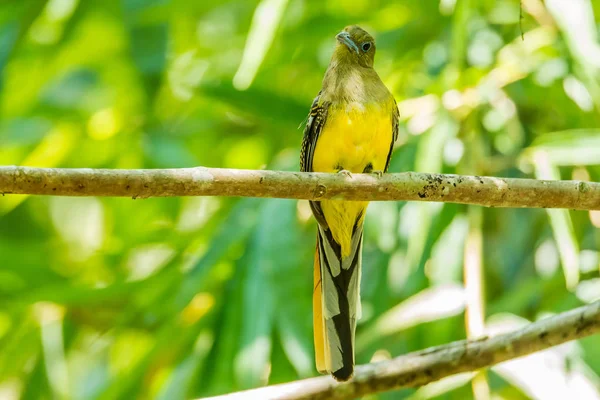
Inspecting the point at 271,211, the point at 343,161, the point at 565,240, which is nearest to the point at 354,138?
the point at 343,161

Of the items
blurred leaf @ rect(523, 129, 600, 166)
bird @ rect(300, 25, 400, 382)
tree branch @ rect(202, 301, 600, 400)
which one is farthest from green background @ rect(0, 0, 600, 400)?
tree branch @ rect(202, 301, 600, 400)

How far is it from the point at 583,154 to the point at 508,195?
4.31 feet

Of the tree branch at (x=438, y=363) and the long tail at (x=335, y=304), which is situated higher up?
the tree branch at (x=438, y=363)

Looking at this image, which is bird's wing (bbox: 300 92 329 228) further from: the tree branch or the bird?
the tree branch

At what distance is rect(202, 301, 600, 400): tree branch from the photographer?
10.7 ft

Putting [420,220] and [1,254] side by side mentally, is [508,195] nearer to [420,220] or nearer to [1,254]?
[420,220]

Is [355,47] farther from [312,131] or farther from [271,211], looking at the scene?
[271,211]

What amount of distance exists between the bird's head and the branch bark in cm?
152

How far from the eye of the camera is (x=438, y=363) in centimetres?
336

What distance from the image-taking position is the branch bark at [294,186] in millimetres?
2518

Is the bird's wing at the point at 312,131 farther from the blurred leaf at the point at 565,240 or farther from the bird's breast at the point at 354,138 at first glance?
the blurred leaf at the point at 565,240

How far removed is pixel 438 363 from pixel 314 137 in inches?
49.0

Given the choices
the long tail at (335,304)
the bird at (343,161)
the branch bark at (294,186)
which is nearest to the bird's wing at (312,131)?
the bird at (343,161)

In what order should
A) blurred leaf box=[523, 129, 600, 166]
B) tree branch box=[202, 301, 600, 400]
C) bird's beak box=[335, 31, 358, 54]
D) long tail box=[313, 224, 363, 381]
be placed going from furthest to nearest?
bird's beak box=[335, 31, 358, 54], blurred leaf box=[523, 129, 600, 166], long tail box=[313, 224, 363, 381], tree branch box=[202, 301, 600, 400]
